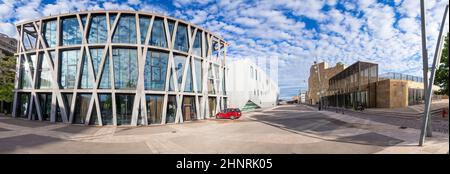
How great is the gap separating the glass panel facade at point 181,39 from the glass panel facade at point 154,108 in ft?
24.0

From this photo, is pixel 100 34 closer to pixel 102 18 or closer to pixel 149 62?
pixel 102 18

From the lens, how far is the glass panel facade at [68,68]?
2367 cm

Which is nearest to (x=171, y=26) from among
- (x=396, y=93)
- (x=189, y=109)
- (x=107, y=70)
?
(x=107, y=70)

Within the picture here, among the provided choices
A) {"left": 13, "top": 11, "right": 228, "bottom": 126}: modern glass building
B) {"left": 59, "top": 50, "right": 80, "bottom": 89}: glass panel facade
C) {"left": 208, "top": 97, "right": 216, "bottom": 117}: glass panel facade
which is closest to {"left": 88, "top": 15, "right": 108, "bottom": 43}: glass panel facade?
{"left": 13, "top": 11, "right": 228, "bottom": 126}: modern glass building

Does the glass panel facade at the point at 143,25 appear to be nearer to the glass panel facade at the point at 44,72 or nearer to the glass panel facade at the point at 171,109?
the glass panel facade at the point at 171,109

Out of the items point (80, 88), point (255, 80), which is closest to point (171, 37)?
point (80, 88)

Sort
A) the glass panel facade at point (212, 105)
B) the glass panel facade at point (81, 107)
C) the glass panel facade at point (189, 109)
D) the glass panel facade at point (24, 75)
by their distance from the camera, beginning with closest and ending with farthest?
1. the glass panel facade at point (81, 107)
2. the glass panel facade at point (189, 109)
3. the glass panel facade at point (24, 75)
4. the glass panel facade at point (212, 105)

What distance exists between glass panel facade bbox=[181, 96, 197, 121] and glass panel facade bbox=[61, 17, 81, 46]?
48.2 ft

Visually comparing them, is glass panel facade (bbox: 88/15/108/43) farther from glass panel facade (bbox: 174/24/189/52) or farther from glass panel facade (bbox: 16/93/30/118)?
glass panel facade (bbox: 16/93/30/118)

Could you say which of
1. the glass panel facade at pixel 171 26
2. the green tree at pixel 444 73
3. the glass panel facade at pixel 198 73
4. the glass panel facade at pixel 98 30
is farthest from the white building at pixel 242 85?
the green tree at pixel 444 73

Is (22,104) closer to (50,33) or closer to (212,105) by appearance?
(50,33)

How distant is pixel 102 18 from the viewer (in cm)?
2353

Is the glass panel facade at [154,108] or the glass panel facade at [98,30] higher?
the glass panel facade at [98,30]

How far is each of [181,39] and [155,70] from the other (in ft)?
20.2
